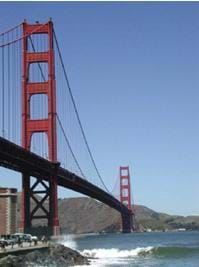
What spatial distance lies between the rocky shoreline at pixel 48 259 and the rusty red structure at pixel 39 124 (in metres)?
17.5

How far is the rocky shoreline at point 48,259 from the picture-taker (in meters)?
27.2

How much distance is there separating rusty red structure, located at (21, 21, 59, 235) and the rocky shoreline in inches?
690

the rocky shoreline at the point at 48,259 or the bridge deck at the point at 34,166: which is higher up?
the bridge deck at the point at 34,166

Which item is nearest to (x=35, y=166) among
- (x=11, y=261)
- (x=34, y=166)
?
(x=34, y=166)

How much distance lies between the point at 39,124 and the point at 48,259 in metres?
23.4

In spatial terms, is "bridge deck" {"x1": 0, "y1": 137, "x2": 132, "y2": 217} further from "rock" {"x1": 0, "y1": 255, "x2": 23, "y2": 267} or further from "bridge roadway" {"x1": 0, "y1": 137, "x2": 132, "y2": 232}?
"rock" {"x1": 0, "y1": 255, "x2": 23, "y2": 267}

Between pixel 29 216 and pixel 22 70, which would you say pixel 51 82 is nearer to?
pixel 22 70

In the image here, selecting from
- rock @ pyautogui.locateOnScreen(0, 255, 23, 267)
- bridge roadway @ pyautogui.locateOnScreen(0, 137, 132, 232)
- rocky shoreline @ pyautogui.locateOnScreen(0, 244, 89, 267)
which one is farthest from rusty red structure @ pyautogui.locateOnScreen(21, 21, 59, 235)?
rock @ pyautogui.locateOnScreen(0, 255, 23, 267)

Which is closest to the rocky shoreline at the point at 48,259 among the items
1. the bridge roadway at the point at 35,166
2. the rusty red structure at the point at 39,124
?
the bridge roadway at the point at 35,166

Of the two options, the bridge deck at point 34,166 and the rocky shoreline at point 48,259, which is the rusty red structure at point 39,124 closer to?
the bridge deck at point 34,166

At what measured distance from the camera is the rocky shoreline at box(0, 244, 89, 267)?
1071 inches

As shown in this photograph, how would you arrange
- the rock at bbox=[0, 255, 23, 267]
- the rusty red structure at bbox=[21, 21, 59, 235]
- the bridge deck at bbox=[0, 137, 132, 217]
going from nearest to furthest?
the rock at bbox=[0, 255, 23, 267] < the bridge deck at bbox=[0, 137, 132, 217] < the rusty red structure at bbox=[21, 21, 59, 235]

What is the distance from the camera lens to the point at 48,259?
105ft

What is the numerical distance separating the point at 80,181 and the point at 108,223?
133522 millimetres
